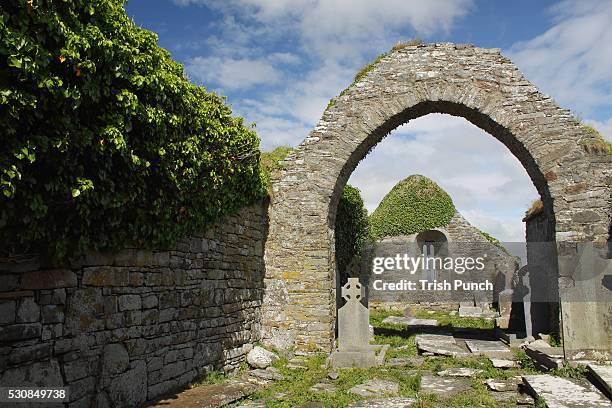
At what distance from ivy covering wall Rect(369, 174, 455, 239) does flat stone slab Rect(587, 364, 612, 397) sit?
50.0 ft

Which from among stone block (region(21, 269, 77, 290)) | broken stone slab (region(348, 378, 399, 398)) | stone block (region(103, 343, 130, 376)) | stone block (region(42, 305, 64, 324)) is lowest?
broken stone slab (region(348, 378, 399, 398))

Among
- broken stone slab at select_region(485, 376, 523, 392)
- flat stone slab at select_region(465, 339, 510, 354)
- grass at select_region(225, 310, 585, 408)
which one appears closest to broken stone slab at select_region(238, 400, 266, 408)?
grass at select_region(225, 310, 585, 408)

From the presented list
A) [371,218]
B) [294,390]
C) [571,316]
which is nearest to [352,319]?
[294,390]

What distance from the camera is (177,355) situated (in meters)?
6.03

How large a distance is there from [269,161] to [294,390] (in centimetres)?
520

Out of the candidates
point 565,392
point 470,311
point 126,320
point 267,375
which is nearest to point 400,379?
point 267,375

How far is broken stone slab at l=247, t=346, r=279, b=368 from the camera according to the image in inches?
309

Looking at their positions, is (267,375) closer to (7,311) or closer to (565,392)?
(565,392)

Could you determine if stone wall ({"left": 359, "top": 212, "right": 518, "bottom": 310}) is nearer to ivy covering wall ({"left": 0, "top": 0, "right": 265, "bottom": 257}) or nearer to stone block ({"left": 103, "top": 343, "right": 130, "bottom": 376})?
ivy covering wall ({"left": 0, "top": 0, "right": 265, "bottom": 257})

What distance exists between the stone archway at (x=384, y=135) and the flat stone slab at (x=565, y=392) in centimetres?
373

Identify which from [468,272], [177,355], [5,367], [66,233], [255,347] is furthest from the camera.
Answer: [468,272]

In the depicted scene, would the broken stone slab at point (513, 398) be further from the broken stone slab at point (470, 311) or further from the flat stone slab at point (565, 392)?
the broken stone slab at point (470, 311)

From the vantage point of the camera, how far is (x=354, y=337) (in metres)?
8.54

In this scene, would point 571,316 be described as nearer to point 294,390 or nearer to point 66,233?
point 294,390
